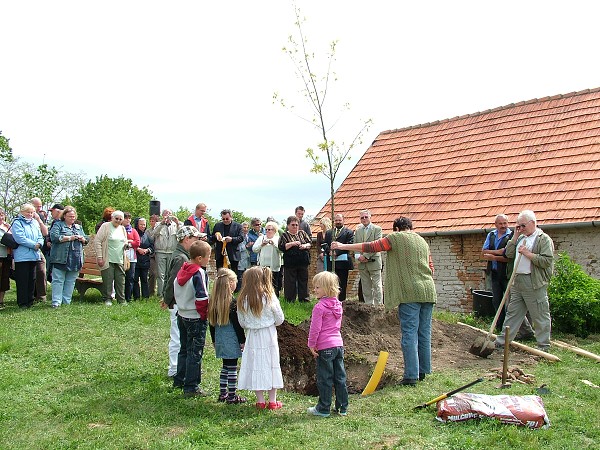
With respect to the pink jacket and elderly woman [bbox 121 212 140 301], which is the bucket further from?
elderly woman [bbox 121 212 140 301]

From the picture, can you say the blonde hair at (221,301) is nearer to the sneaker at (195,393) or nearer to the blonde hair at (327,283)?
the sneaker at (195,393)

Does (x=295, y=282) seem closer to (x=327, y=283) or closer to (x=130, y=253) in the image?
(x=130, y=253)

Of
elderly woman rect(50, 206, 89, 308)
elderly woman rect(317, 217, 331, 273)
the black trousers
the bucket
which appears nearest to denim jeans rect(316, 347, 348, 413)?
the bucket

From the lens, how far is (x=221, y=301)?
21.4 feet

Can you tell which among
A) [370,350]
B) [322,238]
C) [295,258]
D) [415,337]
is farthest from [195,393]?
[322,238]

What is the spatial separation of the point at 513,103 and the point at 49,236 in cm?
1319

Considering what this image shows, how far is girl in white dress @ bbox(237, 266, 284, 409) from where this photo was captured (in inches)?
246

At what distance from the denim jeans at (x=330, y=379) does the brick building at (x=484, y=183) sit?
781 centimetres

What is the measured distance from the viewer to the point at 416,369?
7.23 meters

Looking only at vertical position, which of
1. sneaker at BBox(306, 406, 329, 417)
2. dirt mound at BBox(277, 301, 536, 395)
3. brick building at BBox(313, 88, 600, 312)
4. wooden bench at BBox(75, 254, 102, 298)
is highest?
brick building at BBox(313, 88, 600, 312)

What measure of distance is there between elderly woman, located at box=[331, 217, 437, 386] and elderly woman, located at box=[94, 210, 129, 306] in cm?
603

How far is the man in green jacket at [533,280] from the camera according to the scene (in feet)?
29.5

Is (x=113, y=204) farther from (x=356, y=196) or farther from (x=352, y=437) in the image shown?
(x=352, y=437)

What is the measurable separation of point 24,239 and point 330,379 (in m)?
7.46
